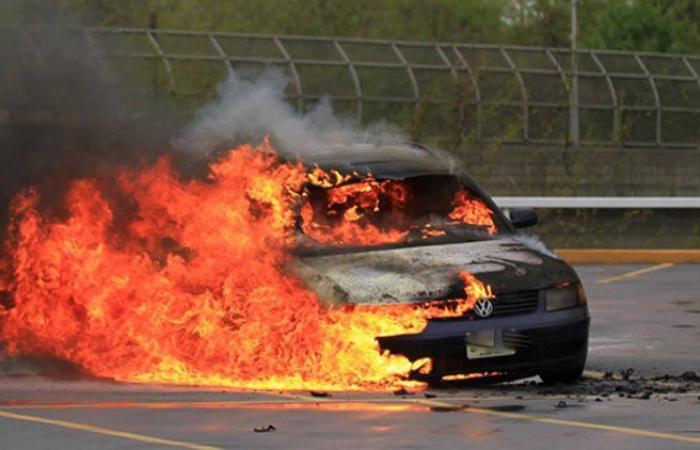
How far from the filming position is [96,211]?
50.6 ft

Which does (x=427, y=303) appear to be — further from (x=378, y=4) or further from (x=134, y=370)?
(x=378, y=4)

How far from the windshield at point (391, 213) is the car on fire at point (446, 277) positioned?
0.03 ft

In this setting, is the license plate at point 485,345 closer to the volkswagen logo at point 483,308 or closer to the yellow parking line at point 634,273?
the volkswagen logo at point 483,308

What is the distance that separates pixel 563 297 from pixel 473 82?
2621cm

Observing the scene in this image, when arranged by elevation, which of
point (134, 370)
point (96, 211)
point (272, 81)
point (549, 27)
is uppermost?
point (549, 27)

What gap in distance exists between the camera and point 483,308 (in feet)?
43.2

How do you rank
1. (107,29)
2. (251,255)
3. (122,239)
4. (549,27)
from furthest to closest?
(549,27) → (107,29) → (122,239) → (251,255)

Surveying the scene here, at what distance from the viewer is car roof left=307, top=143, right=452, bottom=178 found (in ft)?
48.2

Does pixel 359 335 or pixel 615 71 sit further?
pixel 615 71

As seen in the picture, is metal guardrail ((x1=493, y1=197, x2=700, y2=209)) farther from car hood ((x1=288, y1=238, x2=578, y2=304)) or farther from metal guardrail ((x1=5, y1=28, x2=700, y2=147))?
car hood ((x1=288, y1=238, x2=578, y2=304))

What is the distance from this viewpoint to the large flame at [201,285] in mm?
13227

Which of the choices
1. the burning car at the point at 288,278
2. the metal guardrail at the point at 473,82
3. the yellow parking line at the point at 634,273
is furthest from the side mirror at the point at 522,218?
the metal guardrail at the point at 473,82

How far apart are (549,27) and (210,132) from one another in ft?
224

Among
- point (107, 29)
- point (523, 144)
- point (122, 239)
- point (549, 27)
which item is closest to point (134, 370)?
point (122, 239)
